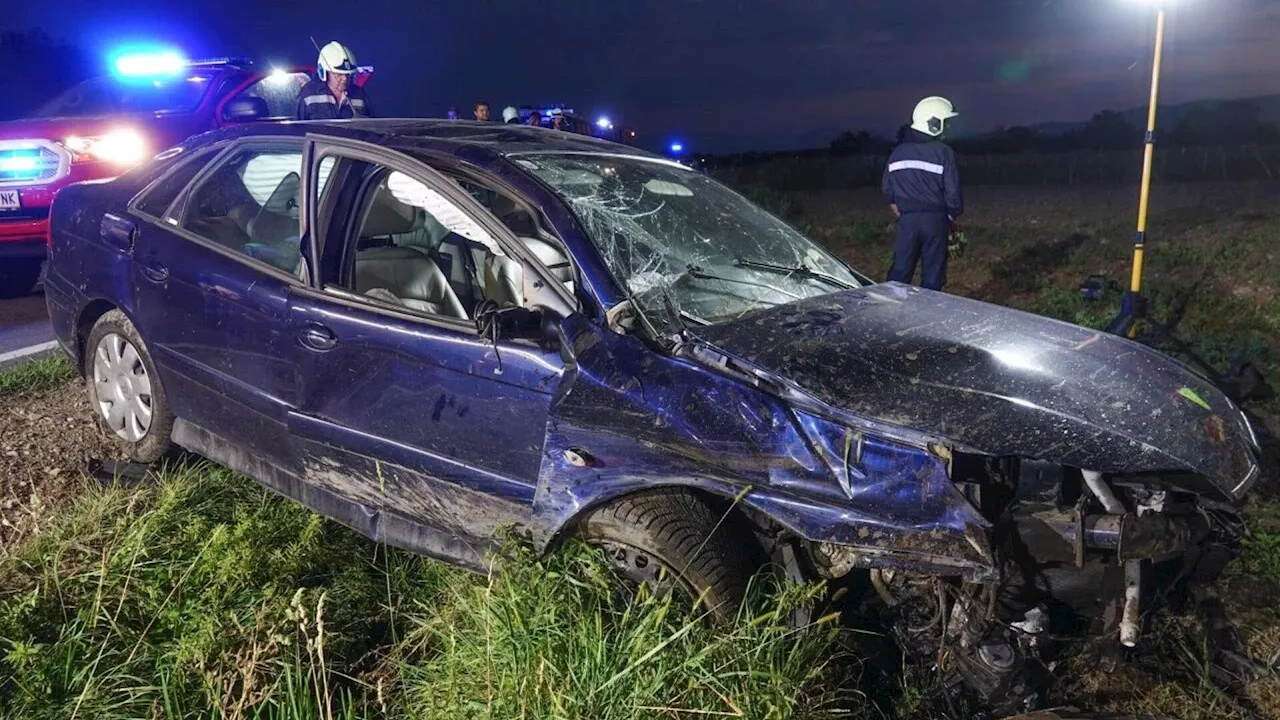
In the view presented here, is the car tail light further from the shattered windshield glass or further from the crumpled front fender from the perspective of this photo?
the crumpled front fender

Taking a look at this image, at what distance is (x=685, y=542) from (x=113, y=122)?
632 cm

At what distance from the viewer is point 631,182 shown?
334cm

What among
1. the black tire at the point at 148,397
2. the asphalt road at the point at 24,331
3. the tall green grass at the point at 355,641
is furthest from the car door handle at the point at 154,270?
the asphalt road at the point at 24,331

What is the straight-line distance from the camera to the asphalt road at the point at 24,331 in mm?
5605

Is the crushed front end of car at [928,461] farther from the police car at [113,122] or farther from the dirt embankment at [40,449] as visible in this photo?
the police car at [113,122]

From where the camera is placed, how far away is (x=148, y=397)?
3.69 metres

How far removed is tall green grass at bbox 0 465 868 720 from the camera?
221cm

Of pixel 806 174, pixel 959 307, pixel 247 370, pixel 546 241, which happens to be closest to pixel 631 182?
pixel 546 241

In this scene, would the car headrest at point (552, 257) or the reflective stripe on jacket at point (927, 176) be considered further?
the reflective stripe on jacket at point (927, 176)

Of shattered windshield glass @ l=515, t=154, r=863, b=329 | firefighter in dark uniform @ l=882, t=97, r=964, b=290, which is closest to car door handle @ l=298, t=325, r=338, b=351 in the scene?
shattered windshield glass @ l=515, t=154, r=863, b=329

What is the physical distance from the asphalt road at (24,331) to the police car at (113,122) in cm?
39

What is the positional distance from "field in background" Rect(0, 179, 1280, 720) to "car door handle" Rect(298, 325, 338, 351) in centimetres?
61

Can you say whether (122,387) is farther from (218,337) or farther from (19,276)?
(19,276)

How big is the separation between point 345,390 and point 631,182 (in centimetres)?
120
